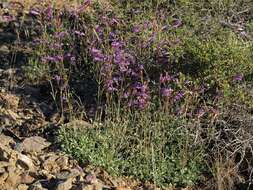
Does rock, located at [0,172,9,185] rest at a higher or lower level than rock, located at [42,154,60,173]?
higher

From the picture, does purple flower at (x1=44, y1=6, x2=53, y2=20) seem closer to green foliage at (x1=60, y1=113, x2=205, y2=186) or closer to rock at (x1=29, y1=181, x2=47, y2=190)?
green foliage at (x1=60, y1=113, x2=205, y2=186)

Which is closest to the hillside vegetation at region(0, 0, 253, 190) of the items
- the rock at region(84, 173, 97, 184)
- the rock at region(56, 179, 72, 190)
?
the rock at region(84, 173, 97, 184)

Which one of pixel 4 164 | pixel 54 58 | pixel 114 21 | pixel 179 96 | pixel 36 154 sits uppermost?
pixel 114 21

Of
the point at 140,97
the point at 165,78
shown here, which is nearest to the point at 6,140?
the point at 140,97

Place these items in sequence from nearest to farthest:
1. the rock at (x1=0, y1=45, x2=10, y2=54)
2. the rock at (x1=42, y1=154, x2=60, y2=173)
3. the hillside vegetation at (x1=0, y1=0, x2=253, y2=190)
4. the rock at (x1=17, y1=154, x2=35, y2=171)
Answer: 1. the rock at (x1=17, y1=154, x2=35, y2=171)
2. the rock at (x1=42, y1=154, x2=60, y2=173)
3. the hillside vegetation at (x1=0, y1=0, x2=253, y2=190)
4. the rock at (x1=0, y1=45, x2=10, y2=54)

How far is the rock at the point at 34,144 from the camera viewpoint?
5266 millimetres

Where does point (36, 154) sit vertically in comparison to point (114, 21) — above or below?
below

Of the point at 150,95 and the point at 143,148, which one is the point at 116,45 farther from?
the point at 143,148

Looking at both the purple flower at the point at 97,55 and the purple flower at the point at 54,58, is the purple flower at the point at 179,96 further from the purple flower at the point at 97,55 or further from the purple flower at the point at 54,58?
the purple flower at the point at 54,58

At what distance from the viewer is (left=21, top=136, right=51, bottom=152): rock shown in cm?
527

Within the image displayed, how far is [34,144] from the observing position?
533 centimetres

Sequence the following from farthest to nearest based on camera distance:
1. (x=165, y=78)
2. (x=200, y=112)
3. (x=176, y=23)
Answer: (x=176, y=23), (x=165, y=78), (x=200, y=112)

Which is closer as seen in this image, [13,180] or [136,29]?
[13,180]

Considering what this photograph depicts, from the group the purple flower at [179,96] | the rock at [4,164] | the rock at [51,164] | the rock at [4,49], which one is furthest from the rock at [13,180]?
the rock at [4,49]
